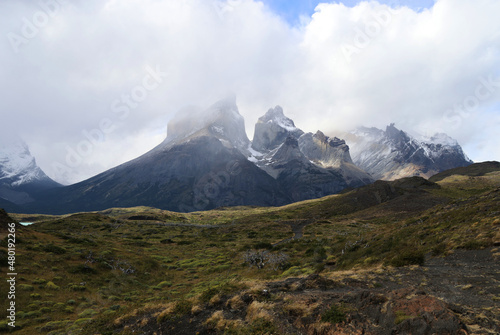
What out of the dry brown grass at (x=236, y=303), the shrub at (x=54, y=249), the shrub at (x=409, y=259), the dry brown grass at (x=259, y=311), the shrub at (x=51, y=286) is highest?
the shrub at (x=54, y=249)

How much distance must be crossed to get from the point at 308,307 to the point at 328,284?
426cm

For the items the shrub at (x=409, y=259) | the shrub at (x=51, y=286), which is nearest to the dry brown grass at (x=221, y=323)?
the shrub at (x=409, y=259)

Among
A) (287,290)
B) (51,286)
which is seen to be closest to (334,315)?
(287,290)

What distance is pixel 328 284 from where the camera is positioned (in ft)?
50.5

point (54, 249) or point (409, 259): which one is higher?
point (54, 249)

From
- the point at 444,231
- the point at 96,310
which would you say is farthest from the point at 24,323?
the point at 444,231

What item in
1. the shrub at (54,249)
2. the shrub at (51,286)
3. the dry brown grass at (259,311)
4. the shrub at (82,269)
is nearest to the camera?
the dry brown grass at (259,311)

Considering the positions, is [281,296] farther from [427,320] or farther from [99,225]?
[99,225]

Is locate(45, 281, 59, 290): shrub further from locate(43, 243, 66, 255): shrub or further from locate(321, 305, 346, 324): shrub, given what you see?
locate(321, 305, 346, 324): shrub

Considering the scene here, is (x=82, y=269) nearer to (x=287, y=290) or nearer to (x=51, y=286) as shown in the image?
(x=51, y=286)

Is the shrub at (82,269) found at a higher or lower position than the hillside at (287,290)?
higher

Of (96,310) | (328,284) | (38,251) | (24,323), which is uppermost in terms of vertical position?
(38,251)

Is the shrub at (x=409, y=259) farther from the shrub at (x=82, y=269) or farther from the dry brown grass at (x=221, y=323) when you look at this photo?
the shrub at (x=82, y=269)

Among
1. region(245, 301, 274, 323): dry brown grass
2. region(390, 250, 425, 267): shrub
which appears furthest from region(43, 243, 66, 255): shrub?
region(390, 250, 425, 267): shrub
